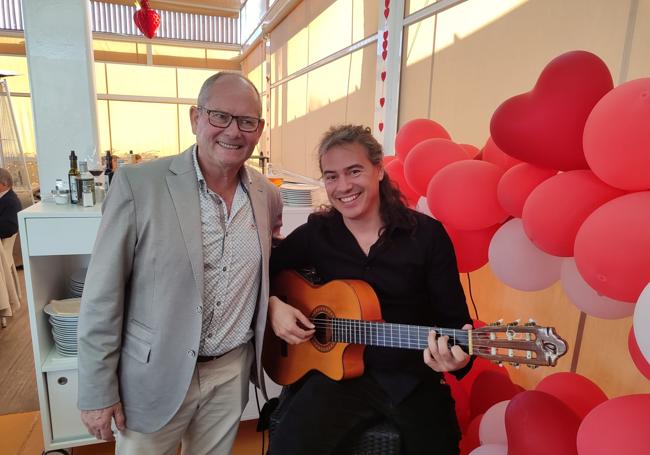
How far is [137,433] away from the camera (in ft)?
4.58

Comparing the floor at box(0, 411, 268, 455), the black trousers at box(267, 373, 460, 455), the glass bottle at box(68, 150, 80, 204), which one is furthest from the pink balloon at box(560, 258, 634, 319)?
the glass bottle at box(68, 150, 80, 204)

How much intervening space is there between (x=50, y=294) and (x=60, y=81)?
121 centimetres

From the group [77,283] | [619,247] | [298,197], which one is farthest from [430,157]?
[77,283]

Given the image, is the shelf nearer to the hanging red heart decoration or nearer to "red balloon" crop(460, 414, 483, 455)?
"red balloon" crop(460, 414, 483, 455)

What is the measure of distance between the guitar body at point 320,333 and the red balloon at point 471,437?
0.53 m

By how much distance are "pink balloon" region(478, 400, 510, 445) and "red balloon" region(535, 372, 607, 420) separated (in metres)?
0.20

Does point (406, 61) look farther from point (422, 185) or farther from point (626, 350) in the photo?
point (626, 350)

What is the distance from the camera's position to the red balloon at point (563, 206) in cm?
100

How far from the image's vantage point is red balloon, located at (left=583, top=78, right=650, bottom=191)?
0.84 m

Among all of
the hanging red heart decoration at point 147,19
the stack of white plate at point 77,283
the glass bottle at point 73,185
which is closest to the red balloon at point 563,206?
the glass bottle at point 73,185

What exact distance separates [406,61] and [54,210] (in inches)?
93.9

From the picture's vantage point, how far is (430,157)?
160 centimetres

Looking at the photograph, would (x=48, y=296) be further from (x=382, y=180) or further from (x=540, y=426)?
(x=540, y=426)

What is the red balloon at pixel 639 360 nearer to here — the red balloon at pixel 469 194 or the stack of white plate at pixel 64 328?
the red balloon at pixel 469 194
